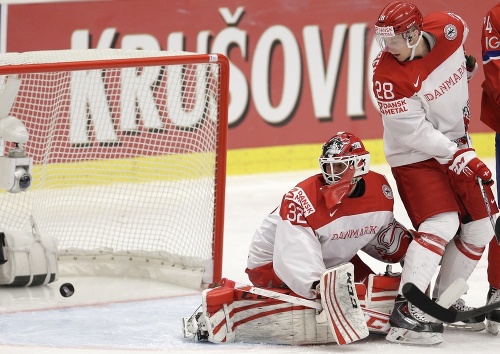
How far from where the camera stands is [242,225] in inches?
229

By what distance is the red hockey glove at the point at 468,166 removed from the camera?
3838 millimetres

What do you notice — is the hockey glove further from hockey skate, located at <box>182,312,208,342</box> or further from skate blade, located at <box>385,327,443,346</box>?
hockey skate, located at <box>182,312,208,342</box>

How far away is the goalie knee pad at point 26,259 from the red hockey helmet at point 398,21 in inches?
65.4

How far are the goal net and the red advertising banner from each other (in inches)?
43.8

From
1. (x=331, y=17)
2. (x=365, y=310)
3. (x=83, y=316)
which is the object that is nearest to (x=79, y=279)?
(x=83, y=316)

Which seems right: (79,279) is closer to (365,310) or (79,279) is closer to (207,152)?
(207,152)

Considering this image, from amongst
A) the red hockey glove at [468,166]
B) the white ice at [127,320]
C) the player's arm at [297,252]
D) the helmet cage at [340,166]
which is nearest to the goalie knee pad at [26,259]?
the white ice at [127,320]

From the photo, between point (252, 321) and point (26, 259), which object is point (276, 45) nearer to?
point (26, 259)

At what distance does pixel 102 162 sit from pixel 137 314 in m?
1.15

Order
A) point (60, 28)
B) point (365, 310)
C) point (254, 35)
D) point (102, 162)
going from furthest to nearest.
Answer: point (254, 35) < point (60, 28) < point (102, 162) < point (365, 310)

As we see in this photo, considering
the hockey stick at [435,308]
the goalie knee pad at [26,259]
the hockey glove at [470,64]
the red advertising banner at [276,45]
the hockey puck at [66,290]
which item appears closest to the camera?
the hockey stick at [435,308]

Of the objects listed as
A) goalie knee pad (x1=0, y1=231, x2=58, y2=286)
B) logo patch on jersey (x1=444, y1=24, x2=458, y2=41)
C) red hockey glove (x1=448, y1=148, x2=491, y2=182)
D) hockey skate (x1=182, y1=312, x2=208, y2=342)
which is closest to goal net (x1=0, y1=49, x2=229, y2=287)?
goalie knee pad (x1=0, y1=231, x2=58, y2=286)

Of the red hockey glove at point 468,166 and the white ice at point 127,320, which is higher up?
the red hockey glove at point 468,166

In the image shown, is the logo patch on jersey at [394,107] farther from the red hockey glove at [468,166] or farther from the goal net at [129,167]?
the goal net at [129,167]
